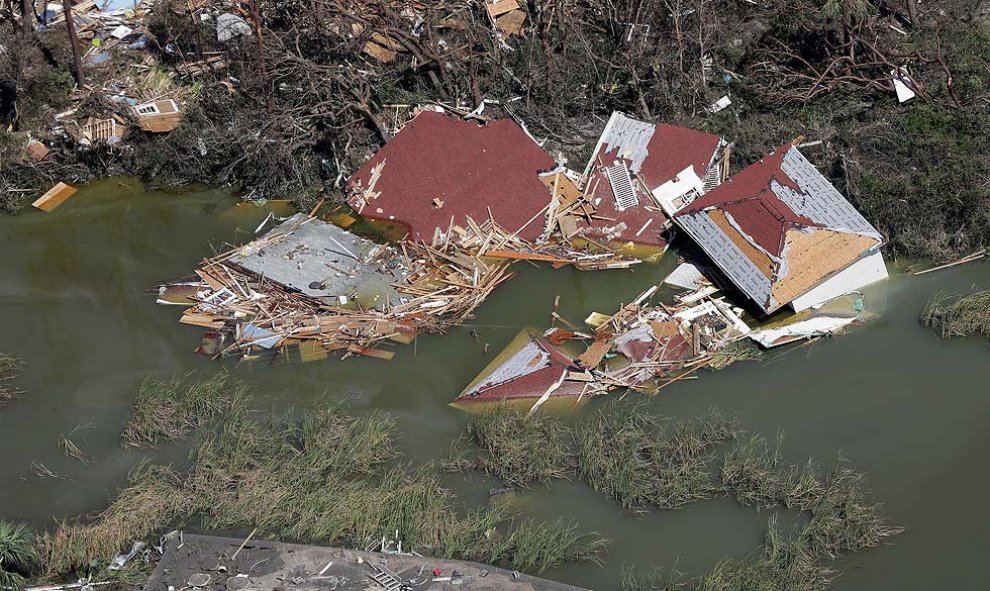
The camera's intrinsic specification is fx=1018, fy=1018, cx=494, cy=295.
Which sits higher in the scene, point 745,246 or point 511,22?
point 511,22

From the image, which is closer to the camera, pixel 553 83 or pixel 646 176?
pixel 646 176

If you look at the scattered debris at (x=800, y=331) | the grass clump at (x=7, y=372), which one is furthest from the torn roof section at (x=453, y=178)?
the grass clump at (x=7, y=372)

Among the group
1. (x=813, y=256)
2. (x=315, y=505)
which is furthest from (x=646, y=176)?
(x=315, y=505)

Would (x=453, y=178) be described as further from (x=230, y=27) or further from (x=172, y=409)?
(x=172, y=409)

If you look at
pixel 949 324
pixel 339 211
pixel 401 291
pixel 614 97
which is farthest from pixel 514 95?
pixel 949 324

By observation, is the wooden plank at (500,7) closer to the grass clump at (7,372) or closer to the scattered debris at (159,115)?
the scattered debris at (159,115)
